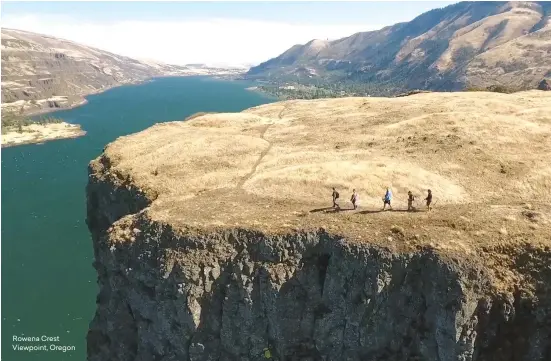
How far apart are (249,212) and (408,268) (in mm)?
18644

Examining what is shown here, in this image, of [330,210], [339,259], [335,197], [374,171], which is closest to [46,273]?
[330,210]

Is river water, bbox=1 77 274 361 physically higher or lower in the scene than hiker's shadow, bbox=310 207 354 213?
lower

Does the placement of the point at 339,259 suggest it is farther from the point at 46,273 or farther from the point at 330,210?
the point at 46,273

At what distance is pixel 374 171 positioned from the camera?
5706 cm

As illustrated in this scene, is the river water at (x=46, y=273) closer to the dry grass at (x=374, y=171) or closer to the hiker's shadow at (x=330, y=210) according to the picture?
the dry grass at (x=374, y=171)

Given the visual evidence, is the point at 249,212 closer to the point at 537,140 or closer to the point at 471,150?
the point at 471,150

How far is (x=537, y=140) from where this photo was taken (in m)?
63.5

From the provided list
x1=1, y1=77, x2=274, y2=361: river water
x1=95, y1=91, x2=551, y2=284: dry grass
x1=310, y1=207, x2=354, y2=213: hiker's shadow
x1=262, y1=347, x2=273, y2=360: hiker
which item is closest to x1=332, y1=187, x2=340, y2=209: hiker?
x1=310, y1=207, x2=354, y2=213: hiker's shadow

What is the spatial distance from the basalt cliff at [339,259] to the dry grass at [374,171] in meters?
0.28

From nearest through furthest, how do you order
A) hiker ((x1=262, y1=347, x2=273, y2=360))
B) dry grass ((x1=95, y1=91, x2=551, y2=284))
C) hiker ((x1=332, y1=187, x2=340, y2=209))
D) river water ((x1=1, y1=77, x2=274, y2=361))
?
1. dry grass ((x1=95, y1=91, x2=551, y2=284))
2. hiker ((x1=262, y1=347, x2=273, y2=360))
3. hiker ((x1=332, y1=187, x2=340, y2=209))
4. river water ((x1=1, y1=77, x2=274, y2=361))

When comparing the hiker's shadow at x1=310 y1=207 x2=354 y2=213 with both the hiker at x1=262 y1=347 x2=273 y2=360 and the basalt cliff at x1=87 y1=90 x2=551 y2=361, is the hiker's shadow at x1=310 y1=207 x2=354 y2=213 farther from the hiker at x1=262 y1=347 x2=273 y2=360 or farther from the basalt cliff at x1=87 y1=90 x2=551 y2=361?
the hiker at x1=262 y1=347 x2=273 y2=360

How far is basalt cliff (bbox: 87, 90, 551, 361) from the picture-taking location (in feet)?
125

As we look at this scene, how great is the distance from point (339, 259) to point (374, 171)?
18.8 metres

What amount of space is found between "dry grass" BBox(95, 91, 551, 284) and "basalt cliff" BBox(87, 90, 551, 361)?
28cm
